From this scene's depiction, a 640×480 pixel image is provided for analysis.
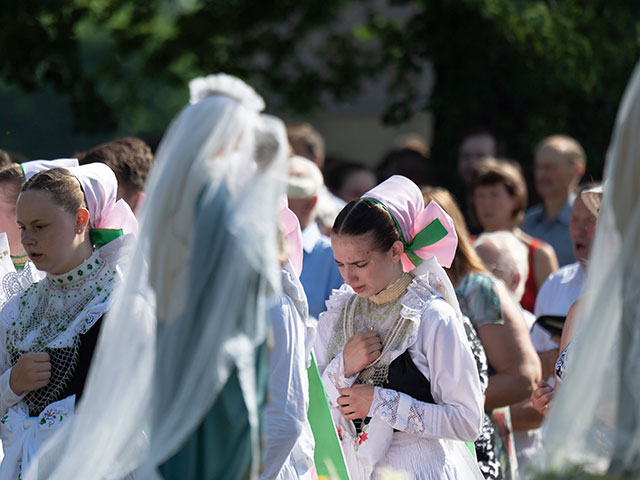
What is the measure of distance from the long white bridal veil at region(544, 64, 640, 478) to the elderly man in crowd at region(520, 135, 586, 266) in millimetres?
4607

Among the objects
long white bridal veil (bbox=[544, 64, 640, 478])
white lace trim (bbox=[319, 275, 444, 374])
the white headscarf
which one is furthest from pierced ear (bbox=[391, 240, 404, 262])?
the white headscarf

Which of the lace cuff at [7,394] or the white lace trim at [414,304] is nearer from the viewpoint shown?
the lace cuff at [7,394]

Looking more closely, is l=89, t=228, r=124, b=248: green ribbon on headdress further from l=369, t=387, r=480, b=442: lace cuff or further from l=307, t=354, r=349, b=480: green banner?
l=369, t=387, r=480, b=442: lace cuff

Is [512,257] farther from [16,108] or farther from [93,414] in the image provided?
[16,108]

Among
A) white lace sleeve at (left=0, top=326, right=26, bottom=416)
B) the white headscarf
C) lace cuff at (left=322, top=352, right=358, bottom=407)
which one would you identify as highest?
the white headscarf

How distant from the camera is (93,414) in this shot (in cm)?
287

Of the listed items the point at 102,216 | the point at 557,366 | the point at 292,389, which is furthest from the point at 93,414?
the point at 557,366

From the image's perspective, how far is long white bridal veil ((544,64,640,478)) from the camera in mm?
2498

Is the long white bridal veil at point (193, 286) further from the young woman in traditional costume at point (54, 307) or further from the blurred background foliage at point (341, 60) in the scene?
the blurred background foliage at point (341, 60)

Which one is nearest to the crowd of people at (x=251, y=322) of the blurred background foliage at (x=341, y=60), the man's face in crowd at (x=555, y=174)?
the man's face in crowd at (x=555, y=174)

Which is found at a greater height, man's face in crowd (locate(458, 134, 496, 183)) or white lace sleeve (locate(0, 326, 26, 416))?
man's face in crowd (locate(458, 134, 496, 183))

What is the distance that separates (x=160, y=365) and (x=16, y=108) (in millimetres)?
9570

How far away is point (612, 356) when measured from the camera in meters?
2.57

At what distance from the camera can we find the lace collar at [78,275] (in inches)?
147
